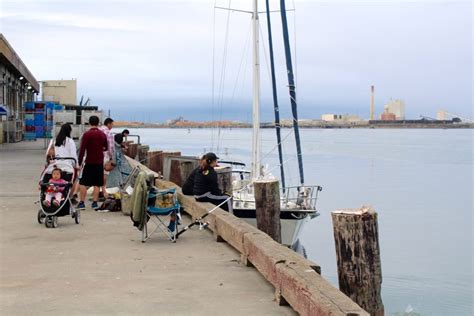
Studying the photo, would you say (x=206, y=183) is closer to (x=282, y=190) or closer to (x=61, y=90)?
(x=282, y=190)

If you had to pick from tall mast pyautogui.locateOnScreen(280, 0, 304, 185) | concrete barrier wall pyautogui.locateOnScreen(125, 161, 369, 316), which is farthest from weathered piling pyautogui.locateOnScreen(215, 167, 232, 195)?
tall mast pyautogui.locateOnScreen(280, 0, 304, 185)

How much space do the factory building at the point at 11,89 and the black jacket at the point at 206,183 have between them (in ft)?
76.9

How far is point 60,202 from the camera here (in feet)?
36.3

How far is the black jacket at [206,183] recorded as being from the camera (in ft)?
39.6

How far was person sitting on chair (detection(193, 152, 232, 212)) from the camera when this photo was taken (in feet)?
39.1

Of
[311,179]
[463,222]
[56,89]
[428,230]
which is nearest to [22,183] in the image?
[428,230]

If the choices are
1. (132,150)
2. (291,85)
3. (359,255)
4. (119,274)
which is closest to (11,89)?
(132,150)

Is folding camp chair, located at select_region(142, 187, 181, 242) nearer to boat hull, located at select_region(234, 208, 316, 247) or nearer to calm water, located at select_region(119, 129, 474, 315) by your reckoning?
calm water, located at select_region(119, 129, 474, 315)

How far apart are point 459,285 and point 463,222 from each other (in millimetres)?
14300

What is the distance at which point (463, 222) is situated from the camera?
32.8 metres

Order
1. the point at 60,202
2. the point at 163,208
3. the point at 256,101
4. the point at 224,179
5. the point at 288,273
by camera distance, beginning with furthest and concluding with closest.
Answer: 1. the point at 256,101
2. the point at 224,179
3. the point at 60,202
4. the point at 163,208
5. the point at 288,273

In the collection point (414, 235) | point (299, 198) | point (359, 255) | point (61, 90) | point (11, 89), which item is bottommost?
point (414, 235)

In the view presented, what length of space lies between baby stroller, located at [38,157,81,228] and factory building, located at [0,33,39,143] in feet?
75.9

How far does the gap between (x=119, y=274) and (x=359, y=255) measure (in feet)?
8.61
